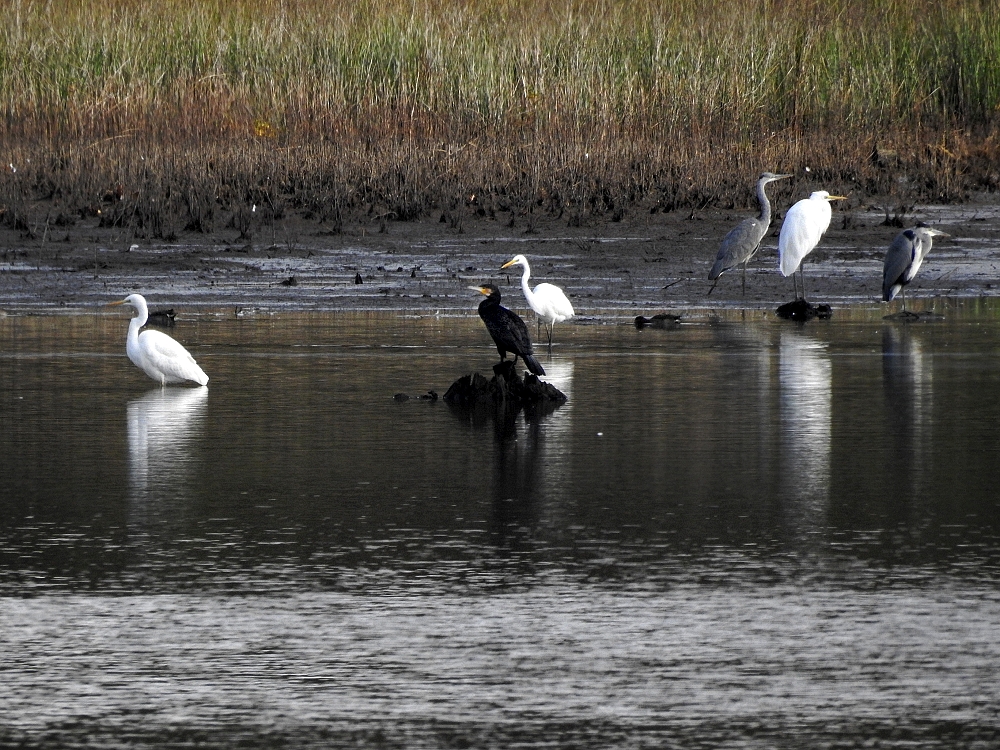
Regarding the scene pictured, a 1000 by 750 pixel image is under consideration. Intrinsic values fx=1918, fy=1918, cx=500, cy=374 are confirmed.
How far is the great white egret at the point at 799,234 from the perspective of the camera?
17.7 m

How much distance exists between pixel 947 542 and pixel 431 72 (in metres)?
18.8

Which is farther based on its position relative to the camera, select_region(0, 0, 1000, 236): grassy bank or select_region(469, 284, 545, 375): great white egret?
select_region(0, 0, 1000, 236): grassy bank

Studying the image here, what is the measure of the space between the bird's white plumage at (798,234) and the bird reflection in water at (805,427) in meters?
3.93

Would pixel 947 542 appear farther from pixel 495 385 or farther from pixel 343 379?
pixel 343 379

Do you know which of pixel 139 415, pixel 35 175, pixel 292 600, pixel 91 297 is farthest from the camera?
pixel 35 175

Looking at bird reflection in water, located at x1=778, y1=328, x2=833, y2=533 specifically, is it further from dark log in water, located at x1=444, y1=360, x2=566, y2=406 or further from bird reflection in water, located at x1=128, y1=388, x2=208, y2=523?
bird reflection in water, located at x1=128, y1=388, x2=208, y2=523

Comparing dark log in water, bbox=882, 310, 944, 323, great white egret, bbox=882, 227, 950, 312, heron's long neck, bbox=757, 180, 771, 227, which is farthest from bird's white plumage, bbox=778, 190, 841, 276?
dark log in water, bbox=882, 310, 944, 323

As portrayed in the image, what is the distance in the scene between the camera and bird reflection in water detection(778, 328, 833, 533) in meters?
7.48

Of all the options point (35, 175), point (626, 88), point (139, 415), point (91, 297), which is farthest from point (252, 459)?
point (626, 88)

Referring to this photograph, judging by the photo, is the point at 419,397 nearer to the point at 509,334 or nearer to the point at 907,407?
the point at 509,334

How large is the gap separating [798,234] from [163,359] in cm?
815

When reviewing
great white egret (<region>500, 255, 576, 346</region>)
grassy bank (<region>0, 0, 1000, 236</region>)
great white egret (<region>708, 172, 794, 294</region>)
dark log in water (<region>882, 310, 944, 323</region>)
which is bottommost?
dark log in water (<region>882, 310, 944, 323</region>)

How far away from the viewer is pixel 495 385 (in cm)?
1046

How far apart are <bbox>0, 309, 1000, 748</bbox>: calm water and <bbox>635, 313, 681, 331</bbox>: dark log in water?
3.12 m
